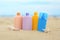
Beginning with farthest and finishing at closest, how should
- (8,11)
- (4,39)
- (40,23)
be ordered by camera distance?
(8,11), (40,23), (4,39)

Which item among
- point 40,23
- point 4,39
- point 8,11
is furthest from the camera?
point 8,11

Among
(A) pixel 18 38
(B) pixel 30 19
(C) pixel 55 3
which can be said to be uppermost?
(C) pixel 55 3

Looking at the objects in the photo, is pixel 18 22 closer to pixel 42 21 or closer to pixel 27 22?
pixel 27 22

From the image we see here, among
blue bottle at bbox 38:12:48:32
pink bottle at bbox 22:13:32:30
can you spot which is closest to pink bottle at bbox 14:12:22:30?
pink bottle at bbox 22:13:32:30

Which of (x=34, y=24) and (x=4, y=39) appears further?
(x=34, y=24)

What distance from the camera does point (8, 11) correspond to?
8.59 ft

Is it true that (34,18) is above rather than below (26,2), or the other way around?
below

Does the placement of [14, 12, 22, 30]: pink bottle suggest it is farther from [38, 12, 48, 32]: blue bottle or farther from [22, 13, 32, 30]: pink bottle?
[38, 12, 48, 32]: blue bottle

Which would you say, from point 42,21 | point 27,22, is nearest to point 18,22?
point 27,22

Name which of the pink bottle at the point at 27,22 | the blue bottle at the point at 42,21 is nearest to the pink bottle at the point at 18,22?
the pink bottle at the point at 27,22

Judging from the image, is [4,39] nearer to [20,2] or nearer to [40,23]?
Result: [40,23]

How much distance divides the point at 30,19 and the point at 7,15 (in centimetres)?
127

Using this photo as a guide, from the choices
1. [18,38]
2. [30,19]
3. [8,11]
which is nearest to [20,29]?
[30,19]

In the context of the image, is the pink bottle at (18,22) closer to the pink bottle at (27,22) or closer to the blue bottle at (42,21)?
the pink bottle at (27,22)
